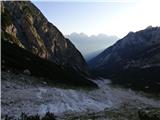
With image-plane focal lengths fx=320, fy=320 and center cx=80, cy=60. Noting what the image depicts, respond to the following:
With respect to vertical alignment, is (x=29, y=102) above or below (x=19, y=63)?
below

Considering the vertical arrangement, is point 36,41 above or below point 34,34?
below

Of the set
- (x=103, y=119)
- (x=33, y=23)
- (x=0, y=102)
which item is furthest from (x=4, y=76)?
(x=33, y=23)

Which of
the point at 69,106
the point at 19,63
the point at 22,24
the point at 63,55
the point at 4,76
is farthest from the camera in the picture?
the point at 63,55

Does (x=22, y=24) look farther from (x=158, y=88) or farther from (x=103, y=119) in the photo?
(x=103, y=119)

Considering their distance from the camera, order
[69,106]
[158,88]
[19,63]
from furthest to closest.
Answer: [158,88] < [19,63] < [69,106]

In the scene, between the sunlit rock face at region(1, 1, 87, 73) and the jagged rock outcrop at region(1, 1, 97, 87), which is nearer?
the jagged rock outcrop at region(1, 1, 97, 87)

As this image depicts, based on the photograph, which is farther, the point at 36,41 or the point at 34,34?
the point at 34,34

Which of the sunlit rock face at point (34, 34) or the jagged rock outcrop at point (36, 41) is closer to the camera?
the jagged rock outcrop at point (36, 41)

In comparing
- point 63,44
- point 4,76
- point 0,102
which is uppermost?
point 63,44
